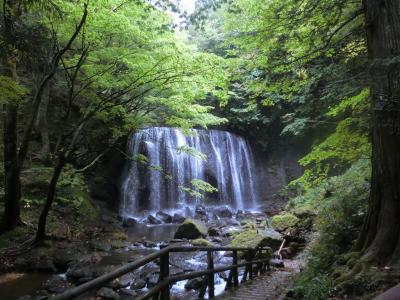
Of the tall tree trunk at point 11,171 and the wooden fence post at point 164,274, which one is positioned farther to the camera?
the tall tree trunk at point 11,171

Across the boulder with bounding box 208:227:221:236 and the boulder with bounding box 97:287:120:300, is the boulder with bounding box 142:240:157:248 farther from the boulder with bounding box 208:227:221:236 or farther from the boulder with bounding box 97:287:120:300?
the boulder with bounding box 97:287:120:300

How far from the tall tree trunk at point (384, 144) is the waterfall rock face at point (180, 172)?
51.9ft

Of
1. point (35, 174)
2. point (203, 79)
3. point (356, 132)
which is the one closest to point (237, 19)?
point (203, 79)

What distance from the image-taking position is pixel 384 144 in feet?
16.0

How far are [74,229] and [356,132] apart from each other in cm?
1064

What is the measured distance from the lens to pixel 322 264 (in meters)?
5.95

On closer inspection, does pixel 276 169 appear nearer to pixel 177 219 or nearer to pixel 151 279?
pixel 177 219

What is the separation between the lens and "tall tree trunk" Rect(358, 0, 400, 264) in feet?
15.0

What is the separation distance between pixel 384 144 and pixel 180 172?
1813cm

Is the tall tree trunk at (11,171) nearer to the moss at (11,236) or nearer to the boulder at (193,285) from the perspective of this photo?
the moss at (11,236)

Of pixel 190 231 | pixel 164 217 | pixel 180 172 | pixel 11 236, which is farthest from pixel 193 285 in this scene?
pixel 180 172

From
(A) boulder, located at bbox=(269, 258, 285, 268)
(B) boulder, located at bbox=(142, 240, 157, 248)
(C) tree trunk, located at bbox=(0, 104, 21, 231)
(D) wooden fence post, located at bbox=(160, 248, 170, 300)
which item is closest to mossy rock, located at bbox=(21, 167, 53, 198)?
(C) tree trunk, located at bbox=(0, 104, 21, 231)

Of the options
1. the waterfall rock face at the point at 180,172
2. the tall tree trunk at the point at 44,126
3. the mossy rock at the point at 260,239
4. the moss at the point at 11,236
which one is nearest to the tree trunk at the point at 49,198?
Answer: the moss at the point at 11,236

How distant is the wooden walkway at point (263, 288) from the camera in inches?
231
